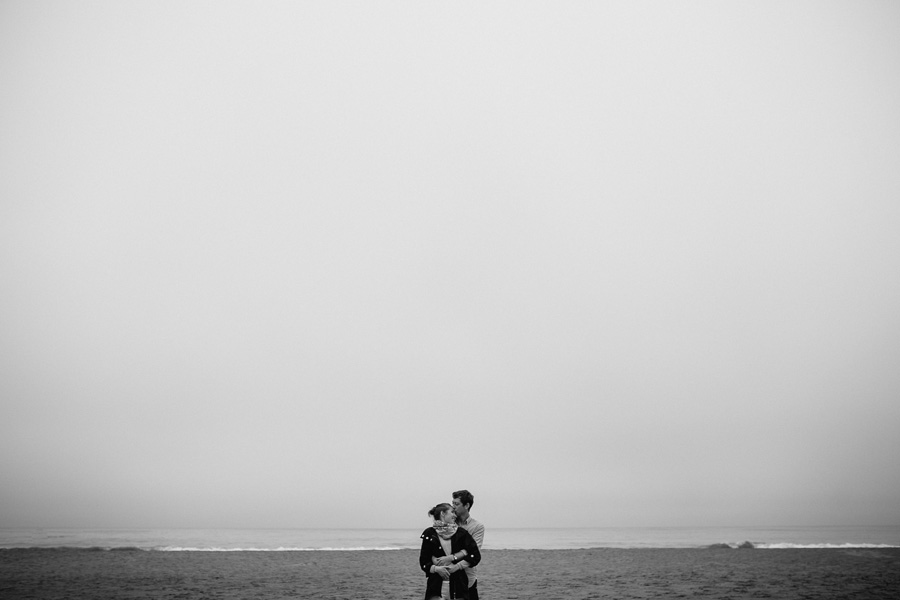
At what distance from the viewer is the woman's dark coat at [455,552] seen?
10.3 m

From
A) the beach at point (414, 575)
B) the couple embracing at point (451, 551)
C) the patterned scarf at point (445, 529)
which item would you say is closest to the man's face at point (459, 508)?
the couple embracing at point (451, 551)

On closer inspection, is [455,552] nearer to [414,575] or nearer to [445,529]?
[445,529]

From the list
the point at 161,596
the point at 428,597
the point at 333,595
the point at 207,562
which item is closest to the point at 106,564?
the point at 207,562

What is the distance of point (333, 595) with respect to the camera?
1861cm

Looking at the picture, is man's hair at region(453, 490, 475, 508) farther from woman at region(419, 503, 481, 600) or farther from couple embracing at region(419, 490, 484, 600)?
woman at region(419, 503, 481, 600)

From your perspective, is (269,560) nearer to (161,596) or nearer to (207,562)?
(207,562)

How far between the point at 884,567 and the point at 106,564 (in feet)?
98.7

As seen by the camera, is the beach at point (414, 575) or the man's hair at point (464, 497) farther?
the beach at point (414, 575)

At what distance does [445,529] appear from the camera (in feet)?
33.5

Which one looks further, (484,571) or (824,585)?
(484,571)

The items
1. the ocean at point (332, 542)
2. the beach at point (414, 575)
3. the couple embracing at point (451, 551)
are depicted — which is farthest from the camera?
the ocean at point (332, 542)

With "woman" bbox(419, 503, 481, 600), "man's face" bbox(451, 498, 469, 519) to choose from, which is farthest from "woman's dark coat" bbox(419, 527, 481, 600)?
"man's face" bbox(451, 498, 469, 519)

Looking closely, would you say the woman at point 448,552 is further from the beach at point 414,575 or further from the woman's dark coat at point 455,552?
the beach at point 414,575

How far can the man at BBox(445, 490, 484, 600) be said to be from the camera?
33.6 feet
